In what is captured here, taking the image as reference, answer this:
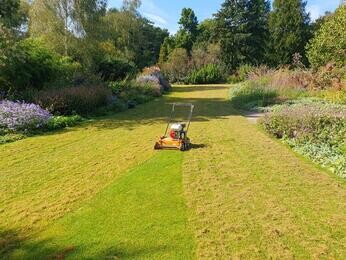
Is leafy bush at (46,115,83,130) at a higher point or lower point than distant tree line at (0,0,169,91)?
lower

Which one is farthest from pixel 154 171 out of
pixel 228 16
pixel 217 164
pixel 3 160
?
pixel 228 16

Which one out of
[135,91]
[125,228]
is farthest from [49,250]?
[135,91]

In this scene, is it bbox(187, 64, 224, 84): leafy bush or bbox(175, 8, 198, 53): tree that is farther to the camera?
bbox(175, 8, 198, 53): tree

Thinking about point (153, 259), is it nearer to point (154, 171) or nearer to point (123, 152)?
point (154, 171)

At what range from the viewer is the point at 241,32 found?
150ft

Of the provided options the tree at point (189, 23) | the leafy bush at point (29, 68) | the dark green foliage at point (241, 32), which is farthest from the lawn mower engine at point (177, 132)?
the tree at point (189, 23)

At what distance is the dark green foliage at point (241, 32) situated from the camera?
45.4 m

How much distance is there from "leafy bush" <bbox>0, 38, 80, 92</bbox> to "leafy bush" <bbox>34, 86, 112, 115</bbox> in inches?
47.6

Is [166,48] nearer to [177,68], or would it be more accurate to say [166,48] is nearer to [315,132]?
[177,68]

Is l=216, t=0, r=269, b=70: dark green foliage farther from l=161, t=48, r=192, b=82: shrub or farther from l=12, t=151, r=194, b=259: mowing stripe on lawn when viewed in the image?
l=12, t=151, r=194, b=259: mowing stripe on lawn

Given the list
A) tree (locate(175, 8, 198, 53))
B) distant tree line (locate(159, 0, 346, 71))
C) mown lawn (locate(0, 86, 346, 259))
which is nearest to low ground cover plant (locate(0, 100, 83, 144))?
mown lawn (locate(0, 86, 346, 259))

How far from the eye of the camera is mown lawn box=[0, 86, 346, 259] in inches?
160

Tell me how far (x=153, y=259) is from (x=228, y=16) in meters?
45.4

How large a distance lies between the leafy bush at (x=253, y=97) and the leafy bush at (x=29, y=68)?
7.45 meters
